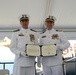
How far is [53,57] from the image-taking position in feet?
9.24

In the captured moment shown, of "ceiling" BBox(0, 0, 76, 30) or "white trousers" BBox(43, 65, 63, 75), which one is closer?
"white trousers" BBox(43, 65, 63, 75)

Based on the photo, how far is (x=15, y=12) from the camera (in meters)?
5.52

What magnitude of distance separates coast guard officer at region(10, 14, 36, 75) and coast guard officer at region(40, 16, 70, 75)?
0.20 m

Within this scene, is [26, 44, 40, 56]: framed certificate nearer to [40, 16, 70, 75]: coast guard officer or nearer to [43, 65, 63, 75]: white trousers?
[40, 16, 70, 75]: coast guard officer

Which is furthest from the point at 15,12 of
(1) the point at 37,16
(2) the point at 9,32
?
(2) the point at 9,32

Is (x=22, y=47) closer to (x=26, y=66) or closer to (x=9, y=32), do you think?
(x=26, y=66)

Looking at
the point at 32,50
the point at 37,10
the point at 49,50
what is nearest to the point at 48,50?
the point at 49,50

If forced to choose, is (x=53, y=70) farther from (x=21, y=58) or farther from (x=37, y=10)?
(x=37, y=10)

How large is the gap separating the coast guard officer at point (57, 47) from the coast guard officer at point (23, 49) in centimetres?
20

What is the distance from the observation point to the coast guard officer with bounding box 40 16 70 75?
2.76 metres

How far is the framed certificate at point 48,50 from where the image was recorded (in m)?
2.79

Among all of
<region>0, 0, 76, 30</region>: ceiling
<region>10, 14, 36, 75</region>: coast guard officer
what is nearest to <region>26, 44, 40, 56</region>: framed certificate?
<region>10, 14, 36, 75</region>: coast guard officer

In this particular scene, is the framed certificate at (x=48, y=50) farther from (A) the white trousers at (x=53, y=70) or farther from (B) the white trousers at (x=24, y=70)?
(B) the white trousers at (x=24, y=70)

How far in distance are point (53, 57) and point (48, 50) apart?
5.2 inches
